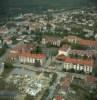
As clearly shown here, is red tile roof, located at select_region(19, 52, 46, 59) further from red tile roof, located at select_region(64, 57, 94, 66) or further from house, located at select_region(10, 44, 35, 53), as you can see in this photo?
red tile roof, located at select_region(64, 57, 94, 66)

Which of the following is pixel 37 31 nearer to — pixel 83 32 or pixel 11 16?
pixel 83 32

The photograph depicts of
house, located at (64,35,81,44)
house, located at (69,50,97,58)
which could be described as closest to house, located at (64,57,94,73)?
house, located at (69,50,97,58)

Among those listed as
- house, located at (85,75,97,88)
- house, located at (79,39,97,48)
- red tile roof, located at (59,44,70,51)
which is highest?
red tile roof, located at (59,44,70,51)

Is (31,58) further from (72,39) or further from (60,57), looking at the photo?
(72,39)

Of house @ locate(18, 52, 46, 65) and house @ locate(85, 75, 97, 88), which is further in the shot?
house @ locate(18, 52, 46, 65)

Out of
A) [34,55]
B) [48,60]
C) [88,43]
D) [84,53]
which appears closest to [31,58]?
[34,55]

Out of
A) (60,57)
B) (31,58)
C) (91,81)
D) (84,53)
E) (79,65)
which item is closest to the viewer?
(91,81)

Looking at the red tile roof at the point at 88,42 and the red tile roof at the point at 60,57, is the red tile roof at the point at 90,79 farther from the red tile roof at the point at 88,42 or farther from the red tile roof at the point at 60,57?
the red tile roof at the point at 88,42
